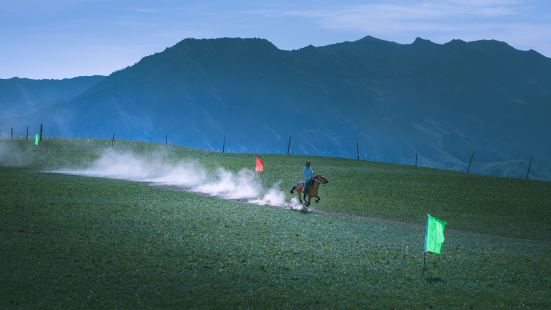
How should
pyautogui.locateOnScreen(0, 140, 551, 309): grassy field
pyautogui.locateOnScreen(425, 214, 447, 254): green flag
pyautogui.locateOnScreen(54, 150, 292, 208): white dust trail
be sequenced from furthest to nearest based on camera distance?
pyautogui.locateOnScreen(54, 150, 292, 208): white dust trail < pyautogui.locateOnScreen(425, 214, 447, 254): green flag < pyautogui.locateOnScreen(0, 140, 551, 309): grassy field

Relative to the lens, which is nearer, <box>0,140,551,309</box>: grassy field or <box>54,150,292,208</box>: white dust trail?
<box>0,140,551,309</box>: grassy field

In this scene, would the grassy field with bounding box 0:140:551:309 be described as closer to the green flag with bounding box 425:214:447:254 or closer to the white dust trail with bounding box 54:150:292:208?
the green flag with bounding box 425:214:447:254

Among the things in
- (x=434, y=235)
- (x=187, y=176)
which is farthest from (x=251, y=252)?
(x=187, y=176)

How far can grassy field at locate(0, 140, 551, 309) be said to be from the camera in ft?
62.1

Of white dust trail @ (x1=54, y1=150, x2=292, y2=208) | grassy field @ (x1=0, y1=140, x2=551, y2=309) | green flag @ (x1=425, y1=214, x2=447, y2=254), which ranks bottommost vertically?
grassy field @ (x1=0, y1=140, x2=551, y2=309)

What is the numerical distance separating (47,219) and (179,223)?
20.7ft

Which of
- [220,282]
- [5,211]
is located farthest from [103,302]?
[5,211]

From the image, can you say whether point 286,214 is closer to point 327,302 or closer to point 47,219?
point 47,219

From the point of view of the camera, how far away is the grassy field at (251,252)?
18.9 m

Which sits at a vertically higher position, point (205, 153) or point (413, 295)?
point (205, 153)

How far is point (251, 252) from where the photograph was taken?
25125mm

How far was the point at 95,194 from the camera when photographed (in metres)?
43.7

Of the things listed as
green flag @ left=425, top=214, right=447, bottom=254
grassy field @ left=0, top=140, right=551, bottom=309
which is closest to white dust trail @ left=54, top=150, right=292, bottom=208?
grassy field @ left=0, top=140, right=551, bottom=309

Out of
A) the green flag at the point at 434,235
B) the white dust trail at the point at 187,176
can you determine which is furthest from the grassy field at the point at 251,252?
the white dust trail at the point at 187,176
